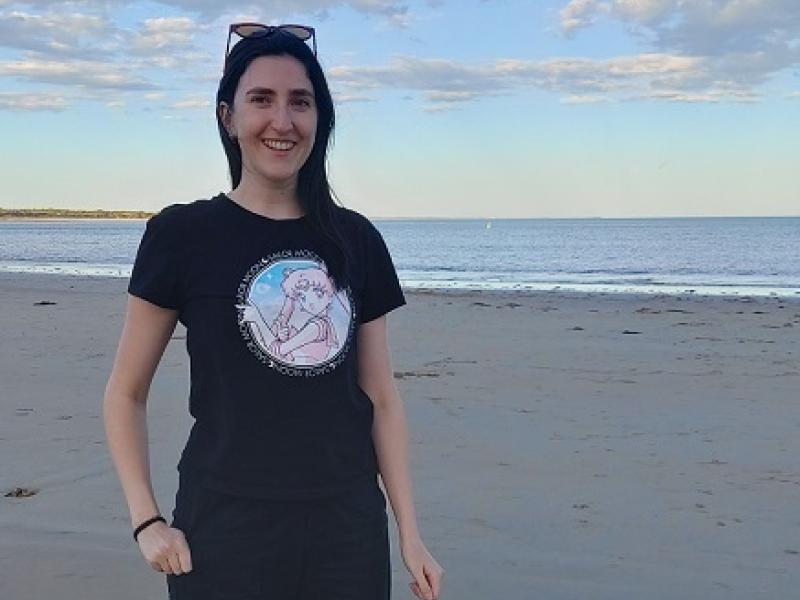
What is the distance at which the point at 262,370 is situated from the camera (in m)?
1.88

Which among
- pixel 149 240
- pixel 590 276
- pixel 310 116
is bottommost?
pixel 590 276

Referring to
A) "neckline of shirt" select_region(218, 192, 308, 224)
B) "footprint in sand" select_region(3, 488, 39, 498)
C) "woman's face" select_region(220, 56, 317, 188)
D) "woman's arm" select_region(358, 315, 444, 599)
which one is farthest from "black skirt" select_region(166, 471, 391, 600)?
"footprint in sand" select_region(3, 488, 39, 498)

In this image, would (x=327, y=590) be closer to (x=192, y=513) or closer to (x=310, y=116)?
(x=192, y=513)

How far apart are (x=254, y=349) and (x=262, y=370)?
Result: 1.6 inches

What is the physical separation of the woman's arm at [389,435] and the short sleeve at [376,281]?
0.03 meters

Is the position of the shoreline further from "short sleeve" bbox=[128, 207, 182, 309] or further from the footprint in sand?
"short sleeve" bbox=[128, 207, 182, 309]

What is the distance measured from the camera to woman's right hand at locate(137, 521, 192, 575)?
188 centimetres

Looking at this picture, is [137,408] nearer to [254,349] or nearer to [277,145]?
[254,349]

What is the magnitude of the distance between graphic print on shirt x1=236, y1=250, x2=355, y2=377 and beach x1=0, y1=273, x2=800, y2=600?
7.02 feet

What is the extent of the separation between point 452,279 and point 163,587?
24938 millimetres

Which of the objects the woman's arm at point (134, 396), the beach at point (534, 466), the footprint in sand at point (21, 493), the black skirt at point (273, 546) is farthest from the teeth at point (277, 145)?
the footprint in sand at point (21, 493)

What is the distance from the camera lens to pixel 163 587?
3865mm

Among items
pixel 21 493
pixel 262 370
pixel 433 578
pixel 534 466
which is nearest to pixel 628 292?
pixel 534 466

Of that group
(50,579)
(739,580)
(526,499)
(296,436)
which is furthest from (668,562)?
(296,436)
